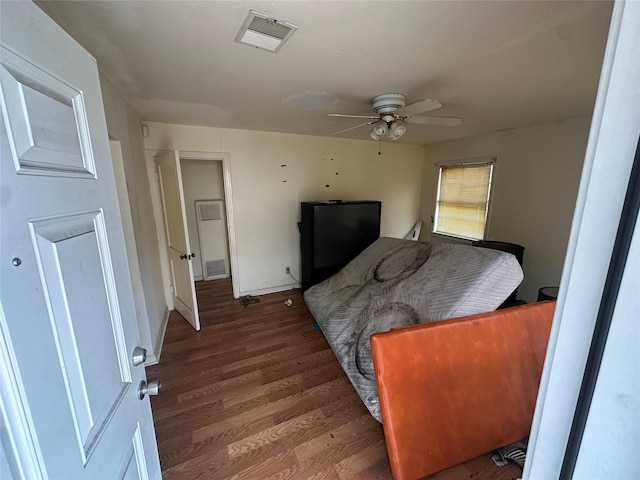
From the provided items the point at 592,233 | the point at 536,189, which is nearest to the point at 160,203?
the point at 592,233

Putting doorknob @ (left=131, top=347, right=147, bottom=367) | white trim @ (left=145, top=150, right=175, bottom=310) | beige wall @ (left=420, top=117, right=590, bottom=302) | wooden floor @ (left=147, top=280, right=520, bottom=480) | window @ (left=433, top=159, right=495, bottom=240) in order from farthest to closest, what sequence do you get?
window @ (left=433, top=159, right=495, bottom=240) < white trim @ (left=145, top=150, right=175, bottom=310) < beige wall @ (left=420, top=117, right=590, bottom=302) < wooden floor @ (left=147, top=280, right=520, bottom=480) < doorknob @ (left=131, top=347, right=147, bottom=367)

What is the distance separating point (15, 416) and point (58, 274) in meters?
0.27

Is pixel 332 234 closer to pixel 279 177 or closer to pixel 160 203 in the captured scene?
pixel 279 177

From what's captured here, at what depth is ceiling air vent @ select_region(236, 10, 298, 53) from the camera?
115 cm

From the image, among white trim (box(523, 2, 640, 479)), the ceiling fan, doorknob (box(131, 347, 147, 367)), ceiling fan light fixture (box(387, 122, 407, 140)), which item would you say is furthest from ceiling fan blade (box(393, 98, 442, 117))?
doorknob (box(131, 347, 147, 367))

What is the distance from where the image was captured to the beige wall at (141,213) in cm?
190

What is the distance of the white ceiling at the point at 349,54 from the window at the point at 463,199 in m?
1.31

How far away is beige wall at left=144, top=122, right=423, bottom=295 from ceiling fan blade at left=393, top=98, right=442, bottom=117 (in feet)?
6.09

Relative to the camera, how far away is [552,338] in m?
0.51

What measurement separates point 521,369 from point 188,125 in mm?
3863

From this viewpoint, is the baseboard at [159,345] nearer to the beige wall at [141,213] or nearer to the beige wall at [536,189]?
the beige wall at [141,213]

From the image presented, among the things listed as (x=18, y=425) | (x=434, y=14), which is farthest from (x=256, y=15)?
(x=18, y=425)

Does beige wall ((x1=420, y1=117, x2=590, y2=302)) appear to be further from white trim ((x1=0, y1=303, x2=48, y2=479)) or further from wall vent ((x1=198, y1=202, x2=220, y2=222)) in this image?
wall vent ((x1=198, y1=202, x2=220, y2=222))

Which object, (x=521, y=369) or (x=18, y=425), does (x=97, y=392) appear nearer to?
(x=18, y=425)
